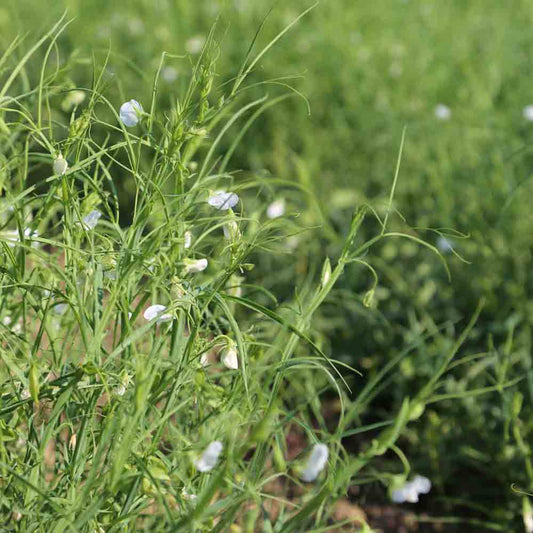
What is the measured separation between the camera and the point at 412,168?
3.09 meters

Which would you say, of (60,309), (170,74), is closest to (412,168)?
(170,74)

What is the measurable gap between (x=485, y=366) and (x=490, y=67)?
153 centimetres

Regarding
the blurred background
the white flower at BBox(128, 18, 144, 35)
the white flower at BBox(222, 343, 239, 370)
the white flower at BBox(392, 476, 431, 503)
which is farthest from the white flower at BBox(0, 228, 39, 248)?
the white flower at BBox(128, 18, 144, 35)

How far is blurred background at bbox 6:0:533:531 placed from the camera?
2.21 meters

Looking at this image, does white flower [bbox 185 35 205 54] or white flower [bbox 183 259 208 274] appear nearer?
white flower [bbox 183 259 208 274]

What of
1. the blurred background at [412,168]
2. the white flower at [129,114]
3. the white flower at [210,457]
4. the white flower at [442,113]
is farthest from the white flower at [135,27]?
the white flower at [210,457]

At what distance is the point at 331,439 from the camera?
1.10 metres

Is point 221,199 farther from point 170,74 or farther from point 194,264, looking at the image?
point 170,74

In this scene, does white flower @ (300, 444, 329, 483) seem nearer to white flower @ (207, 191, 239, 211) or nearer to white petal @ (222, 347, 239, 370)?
white petal @ (222, 347, 239, 370)

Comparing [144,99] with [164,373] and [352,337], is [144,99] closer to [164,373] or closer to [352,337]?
[352,337]

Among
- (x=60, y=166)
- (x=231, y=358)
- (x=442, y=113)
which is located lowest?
(x=442, y=113)

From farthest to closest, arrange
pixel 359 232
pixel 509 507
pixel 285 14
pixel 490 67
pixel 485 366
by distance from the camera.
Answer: pixel 285 14 → pixel 490 67 → pixel 359 232 → pixel 485 366 → pixel 509 507

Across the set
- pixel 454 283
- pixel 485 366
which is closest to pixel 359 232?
pixel 454 283

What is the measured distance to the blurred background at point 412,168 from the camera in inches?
86.9
